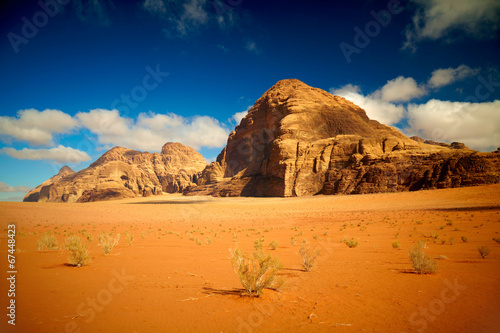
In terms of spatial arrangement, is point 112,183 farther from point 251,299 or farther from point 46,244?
point 251,299

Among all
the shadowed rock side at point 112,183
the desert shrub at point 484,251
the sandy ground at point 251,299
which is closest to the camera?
the sandy ground at point 251,299

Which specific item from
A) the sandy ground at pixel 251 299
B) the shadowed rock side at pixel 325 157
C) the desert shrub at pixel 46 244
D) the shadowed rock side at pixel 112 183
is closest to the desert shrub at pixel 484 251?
the sandy ground at pixel 251 299

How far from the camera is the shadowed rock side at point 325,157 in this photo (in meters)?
44.9

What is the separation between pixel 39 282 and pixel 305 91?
363 ft

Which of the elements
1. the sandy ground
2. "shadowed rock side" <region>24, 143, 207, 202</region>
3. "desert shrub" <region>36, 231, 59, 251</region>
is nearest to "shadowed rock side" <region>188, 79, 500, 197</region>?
"shadowed rock side" <region>24, 143, 207, 202</region>

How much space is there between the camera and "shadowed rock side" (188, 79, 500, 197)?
44.9 m

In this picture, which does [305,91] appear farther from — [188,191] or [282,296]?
[282,296]

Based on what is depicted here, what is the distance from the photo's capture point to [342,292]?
4.95 m

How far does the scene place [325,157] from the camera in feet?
206

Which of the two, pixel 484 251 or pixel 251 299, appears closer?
pixel 251 299

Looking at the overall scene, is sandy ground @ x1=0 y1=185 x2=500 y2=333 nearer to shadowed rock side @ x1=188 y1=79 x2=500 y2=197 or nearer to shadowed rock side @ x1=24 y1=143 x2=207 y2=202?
shadowed rock side @ x1=188 y1=79 x2=500 y2=197

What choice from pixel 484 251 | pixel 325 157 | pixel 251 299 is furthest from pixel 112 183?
pixel 484 251

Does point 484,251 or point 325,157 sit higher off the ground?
point 325,157

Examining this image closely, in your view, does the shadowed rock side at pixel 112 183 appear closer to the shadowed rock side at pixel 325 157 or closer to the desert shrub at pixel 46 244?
the shadowed rock side at pixel 325 157
